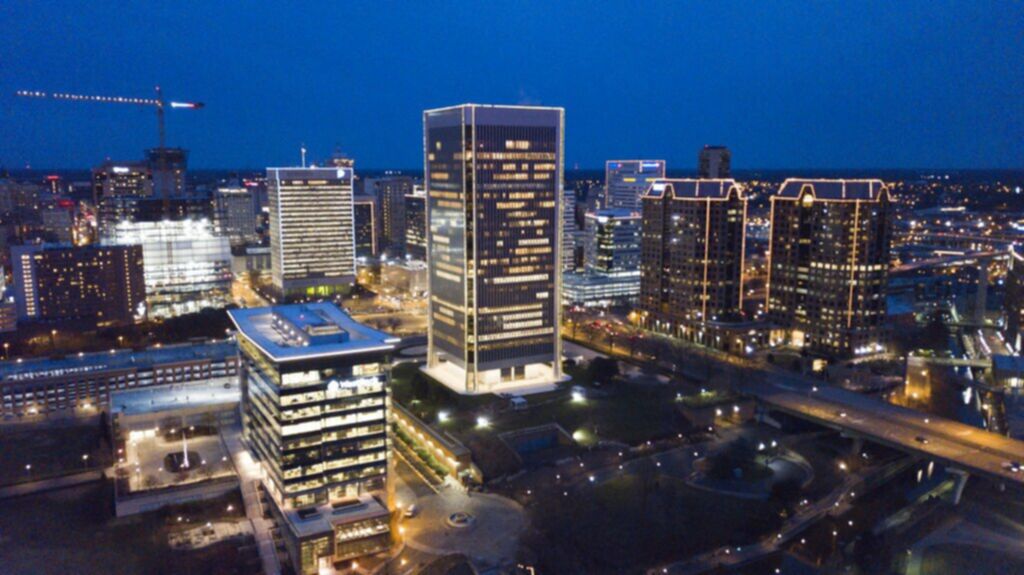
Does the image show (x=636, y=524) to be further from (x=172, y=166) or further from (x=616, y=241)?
(x=172, y=166)

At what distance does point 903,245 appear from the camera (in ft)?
476

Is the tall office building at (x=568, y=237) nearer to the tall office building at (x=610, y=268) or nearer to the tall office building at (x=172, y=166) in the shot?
the tall office building at (x=610, y=268)

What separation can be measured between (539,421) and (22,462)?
40.2m

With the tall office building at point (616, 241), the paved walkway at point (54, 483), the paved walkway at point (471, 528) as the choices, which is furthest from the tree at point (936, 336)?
the paved walkway at point (54, 483)

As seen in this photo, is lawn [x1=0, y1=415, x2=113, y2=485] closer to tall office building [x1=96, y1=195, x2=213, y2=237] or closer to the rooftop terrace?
the rooftop terrace

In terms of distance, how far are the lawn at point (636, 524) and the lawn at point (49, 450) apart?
1380 inches

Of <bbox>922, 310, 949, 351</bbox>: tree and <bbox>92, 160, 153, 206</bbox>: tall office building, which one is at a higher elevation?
<bbox>92, 160, 153, 206</bbox>: tall office building

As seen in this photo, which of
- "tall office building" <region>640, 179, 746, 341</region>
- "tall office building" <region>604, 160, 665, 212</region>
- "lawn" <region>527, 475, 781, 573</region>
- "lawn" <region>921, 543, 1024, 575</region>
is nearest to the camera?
"lawn" <region>527, 475, 781, 573</region>

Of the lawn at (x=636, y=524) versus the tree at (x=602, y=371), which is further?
the tree at (x=602, y=371)

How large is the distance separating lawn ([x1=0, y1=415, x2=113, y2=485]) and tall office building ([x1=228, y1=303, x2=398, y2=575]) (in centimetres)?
1826

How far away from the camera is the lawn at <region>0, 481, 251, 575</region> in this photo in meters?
41.8

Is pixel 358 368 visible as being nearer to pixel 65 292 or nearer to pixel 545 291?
pixel 545 291

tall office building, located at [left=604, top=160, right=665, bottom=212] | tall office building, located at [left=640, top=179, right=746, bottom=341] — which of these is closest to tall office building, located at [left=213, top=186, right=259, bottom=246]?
tall office building, located at [left=604, top=160, right=665, bottom=212]

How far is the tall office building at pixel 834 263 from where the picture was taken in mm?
78875
